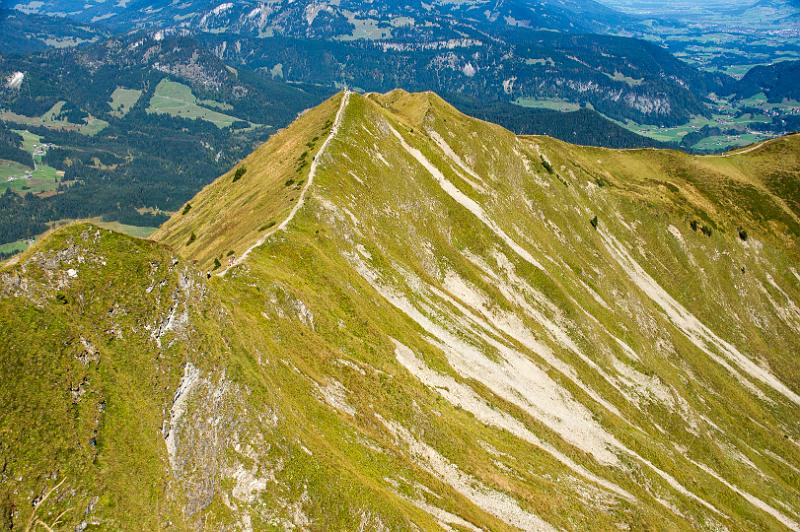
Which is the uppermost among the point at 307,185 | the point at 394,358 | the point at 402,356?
the point at 307,185

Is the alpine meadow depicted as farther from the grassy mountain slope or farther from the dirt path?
the dirt path

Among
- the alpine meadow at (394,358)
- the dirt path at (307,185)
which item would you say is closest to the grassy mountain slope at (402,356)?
the alpine meadow at (394,358)

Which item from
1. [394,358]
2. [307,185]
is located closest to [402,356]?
[394,358]

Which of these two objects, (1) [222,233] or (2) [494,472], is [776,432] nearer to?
(2) [494,472]

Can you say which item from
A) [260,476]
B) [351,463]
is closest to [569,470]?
[351,463]

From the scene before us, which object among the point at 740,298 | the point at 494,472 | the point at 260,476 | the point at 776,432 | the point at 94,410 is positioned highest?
the point at 94,410

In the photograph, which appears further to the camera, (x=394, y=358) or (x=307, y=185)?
(x=307, y=185)

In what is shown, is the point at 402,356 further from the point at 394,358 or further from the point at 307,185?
the point at 307,185
